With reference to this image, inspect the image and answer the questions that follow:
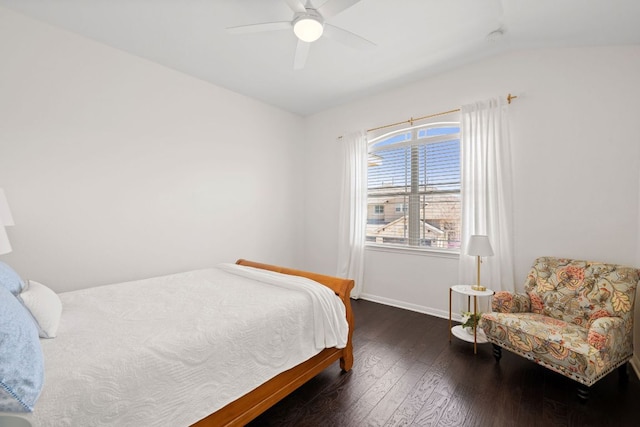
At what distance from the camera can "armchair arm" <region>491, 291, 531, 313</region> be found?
2318 millimetres

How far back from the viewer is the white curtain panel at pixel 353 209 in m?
3.91

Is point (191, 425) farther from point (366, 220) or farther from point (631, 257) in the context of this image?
point (631, 257)

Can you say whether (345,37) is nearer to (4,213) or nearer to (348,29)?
(348,29)

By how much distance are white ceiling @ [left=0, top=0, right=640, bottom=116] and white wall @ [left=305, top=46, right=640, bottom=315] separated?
0.18m

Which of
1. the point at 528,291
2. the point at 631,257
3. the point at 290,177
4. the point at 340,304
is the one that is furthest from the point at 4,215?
the point at 631,257

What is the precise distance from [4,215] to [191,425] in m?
1.82

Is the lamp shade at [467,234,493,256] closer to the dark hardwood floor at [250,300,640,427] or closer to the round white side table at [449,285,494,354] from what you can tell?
the round white side table at [449,285,494,354]

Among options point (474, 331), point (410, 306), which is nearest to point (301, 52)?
point (474, 331)

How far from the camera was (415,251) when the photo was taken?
3.51 meters

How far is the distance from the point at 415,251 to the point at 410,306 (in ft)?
2.28

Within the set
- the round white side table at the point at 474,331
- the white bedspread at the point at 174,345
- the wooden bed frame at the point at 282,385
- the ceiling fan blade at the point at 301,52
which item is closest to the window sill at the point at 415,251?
the round white side table at the point at 474,331

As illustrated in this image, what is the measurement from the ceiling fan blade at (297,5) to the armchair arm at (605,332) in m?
2.87

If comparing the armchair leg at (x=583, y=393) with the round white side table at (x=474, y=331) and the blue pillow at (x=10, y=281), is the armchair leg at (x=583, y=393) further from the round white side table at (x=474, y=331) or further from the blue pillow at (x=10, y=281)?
the blue pillow at (x=10, y=281)

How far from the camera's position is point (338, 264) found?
4.16 m
